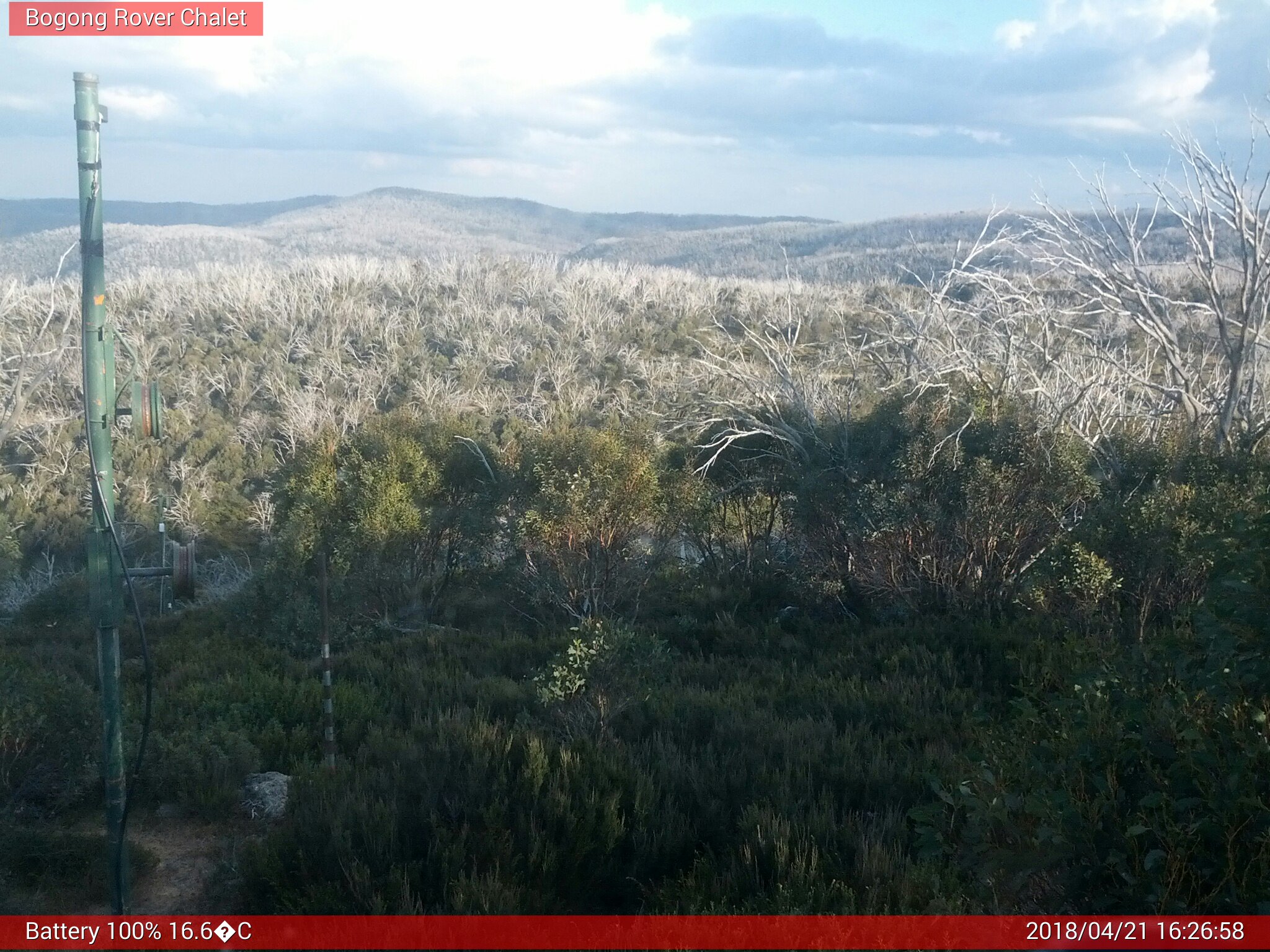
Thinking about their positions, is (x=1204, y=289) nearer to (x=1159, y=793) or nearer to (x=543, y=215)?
(x=1159, y=793)

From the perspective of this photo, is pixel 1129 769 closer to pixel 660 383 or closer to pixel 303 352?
pixel 660 383

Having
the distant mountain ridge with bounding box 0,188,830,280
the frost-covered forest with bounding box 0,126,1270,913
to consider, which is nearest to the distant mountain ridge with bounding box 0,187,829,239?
the distant mountain ridge with bounding box 0,188,830,280

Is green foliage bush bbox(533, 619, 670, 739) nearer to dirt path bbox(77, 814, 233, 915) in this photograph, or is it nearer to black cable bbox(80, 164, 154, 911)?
dirt path bbox(77, 814, 233, 915)

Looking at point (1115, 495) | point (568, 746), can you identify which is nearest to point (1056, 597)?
point (1115, 495)

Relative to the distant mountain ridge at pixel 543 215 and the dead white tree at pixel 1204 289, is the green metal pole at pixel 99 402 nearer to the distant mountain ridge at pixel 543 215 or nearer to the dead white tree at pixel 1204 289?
the dead white tree at pixel 1204 289

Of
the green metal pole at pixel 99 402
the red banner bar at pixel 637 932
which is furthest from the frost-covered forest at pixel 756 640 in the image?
the green metal pole at pixel 99 402
